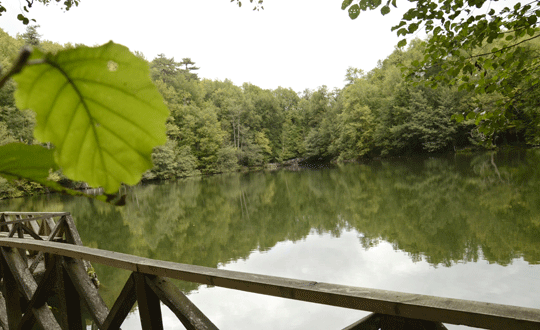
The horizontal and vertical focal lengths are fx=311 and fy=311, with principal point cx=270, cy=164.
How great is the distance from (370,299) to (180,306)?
778 mm

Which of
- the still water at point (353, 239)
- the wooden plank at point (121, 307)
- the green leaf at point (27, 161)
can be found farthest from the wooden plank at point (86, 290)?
the still water at point (353, 239)

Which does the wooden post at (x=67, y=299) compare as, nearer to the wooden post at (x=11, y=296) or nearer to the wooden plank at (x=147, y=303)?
the wooden post at (x=11, y=296)

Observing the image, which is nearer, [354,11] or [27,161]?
[27,161]

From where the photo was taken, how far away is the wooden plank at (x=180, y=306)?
4.00ft

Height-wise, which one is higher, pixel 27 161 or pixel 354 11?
pixel 354 11

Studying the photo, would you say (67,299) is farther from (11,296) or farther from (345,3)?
(345,3)

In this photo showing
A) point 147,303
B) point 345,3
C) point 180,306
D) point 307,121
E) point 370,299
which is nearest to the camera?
point 370,299

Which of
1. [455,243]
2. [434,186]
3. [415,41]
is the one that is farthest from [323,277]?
[415,41]

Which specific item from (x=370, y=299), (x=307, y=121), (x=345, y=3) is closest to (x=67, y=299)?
(x=370, y=299)

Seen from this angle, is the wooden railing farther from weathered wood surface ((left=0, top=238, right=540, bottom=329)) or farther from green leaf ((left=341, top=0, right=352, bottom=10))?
green leaf ((left=341, top=0, right=352, bottom=10))

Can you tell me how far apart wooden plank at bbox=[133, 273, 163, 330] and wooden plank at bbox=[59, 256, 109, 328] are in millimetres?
473

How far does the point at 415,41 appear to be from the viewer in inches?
1154

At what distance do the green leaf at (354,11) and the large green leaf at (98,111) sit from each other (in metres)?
2.35

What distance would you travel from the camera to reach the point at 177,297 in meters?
1.28
